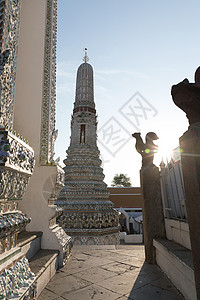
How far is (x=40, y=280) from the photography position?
2.05 metres

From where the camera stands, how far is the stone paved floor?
200 cm

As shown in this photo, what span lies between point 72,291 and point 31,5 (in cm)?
481

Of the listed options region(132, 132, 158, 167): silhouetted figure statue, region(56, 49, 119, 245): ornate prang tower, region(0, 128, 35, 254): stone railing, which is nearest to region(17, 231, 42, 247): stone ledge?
region(0, 128, 35, 254): stone railing

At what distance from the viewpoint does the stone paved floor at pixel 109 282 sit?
2.00 meters

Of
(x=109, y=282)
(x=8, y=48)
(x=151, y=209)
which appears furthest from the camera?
(x=151, y=209)

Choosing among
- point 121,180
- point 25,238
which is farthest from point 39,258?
point 121,180

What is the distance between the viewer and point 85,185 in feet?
35.8

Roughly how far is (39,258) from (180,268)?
1668mm

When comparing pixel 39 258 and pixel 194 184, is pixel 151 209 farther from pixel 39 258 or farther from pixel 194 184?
pixel 194 184

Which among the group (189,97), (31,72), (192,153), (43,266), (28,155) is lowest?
(43,266)

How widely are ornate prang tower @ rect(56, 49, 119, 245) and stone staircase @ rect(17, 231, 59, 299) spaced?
23.9 ft

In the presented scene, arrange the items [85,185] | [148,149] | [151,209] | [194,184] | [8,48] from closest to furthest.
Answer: [194,184] → [8,48] → [151,209] → [148,149] → [85,185]

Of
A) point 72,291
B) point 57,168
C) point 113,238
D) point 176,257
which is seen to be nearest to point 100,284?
point 72,291

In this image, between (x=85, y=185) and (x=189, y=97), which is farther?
(x=85, y=185)
